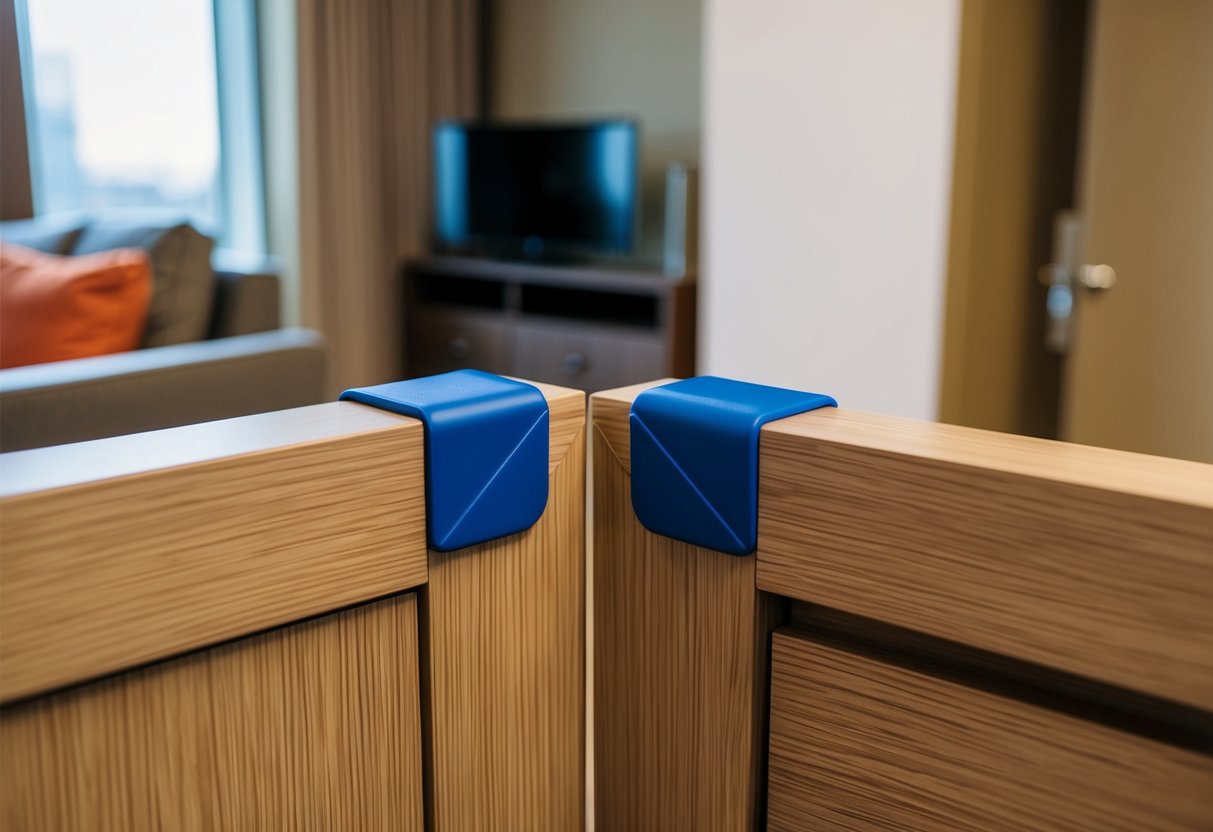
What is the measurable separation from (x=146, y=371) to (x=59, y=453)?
1.35 meters

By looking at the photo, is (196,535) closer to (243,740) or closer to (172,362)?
(243,740)

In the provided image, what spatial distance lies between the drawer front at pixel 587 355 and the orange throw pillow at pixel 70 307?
54.1 inches

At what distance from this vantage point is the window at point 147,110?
9.92 feet

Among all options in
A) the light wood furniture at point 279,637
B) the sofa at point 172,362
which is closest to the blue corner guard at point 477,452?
the light wood furniture at point 279,637

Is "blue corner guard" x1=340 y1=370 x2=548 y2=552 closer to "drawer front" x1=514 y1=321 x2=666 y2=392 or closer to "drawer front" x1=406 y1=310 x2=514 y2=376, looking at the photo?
"drawer front" x1=514 y1=321 x2=666 y2=392

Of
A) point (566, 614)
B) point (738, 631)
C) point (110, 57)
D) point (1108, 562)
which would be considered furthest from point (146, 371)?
point (110, 57)

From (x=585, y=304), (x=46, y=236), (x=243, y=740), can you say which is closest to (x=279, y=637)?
(x=243, y=740)

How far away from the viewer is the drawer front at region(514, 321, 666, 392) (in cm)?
307

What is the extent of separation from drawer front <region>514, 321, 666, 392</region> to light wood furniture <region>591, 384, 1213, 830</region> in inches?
93.6

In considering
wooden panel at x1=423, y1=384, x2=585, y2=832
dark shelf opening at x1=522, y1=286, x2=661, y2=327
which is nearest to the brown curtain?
dark shelf opening at x1=522, y1=286, x2=661, y2=327

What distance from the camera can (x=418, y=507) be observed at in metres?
0.58

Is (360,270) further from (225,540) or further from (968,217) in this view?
(225,540)

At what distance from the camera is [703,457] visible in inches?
23.9

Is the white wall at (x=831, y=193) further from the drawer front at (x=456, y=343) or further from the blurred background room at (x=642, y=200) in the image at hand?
the drawer front at (x=456, y=343)
